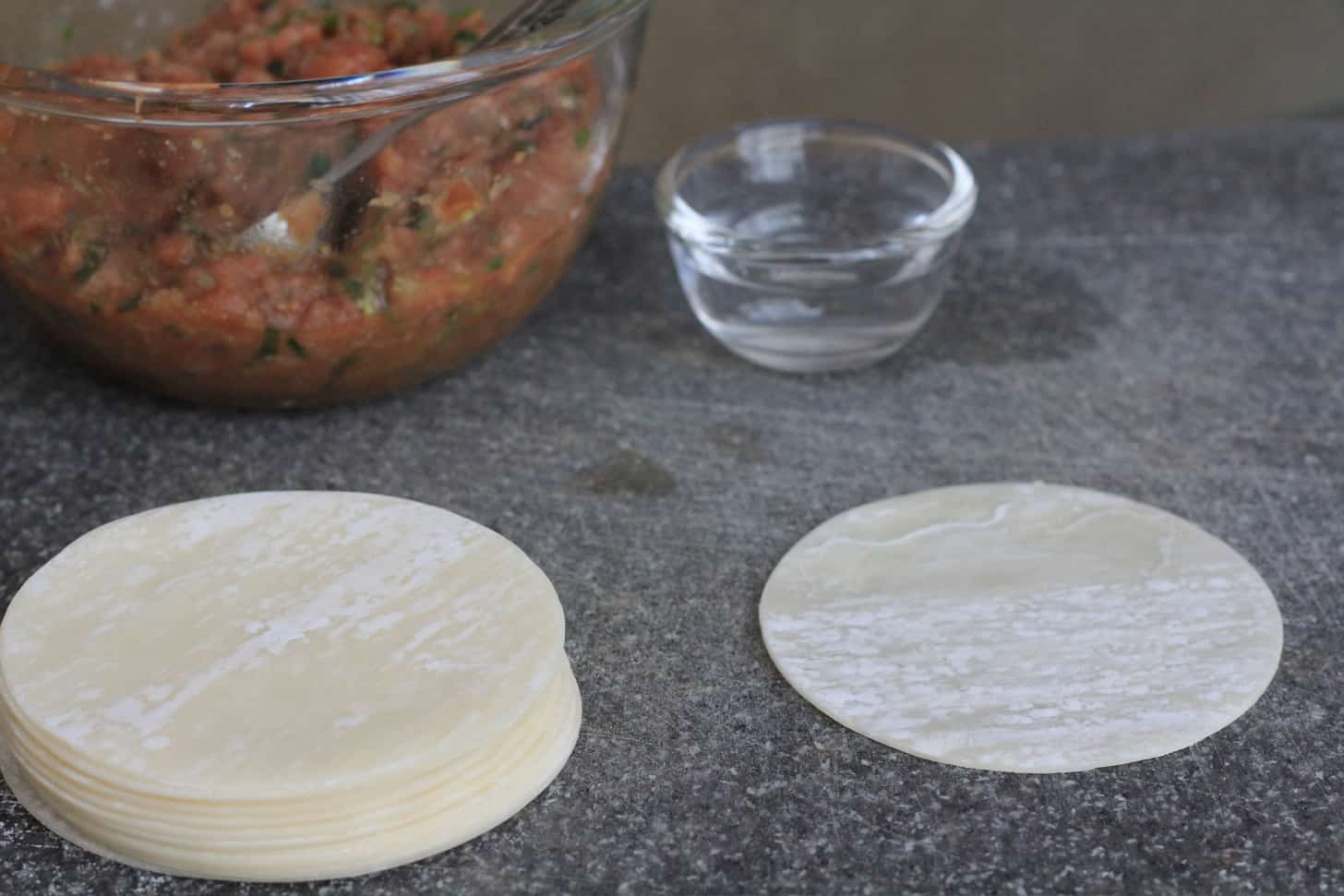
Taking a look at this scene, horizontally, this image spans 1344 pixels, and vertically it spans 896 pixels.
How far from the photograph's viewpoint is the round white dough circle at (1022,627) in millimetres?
981

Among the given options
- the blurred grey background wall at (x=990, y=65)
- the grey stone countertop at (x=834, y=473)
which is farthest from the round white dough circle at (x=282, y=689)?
the blurred grey background wall at (x=990, y=65)

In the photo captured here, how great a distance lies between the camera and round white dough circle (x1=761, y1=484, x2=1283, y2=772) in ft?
3.22

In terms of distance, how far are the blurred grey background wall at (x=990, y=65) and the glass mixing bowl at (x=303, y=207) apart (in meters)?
1.72

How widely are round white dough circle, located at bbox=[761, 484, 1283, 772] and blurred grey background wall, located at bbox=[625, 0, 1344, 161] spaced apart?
198 centimetres

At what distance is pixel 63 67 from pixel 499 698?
84cm

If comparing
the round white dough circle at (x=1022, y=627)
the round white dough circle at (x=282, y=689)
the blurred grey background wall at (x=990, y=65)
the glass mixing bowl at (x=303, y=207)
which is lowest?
the blurred grey background wall at (x=990, y=65)

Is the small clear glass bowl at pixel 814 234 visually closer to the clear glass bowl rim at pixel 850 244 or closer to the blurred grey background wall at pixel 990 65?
the clear glass bowl rim at pixel 850 244

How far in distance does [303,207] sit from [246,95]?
4.6 inches

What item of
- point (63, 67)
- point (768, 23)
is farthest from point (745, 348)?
point (768, 23)

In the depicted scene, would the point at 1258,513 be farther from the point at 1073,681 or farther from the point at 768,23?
the point at 768,23

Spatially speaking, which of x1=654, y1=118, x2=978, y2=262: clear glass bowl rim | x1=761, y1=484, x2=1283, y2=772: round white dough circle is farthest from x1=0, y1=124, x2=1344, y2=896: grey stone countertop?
x1=654, y1=118, x2=978, y2=262: clear glass bowl rim

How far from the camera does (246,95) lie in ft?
3.46

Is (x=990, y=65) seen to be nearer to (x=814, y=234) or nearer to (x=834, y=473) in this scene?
(x=814, y=234)

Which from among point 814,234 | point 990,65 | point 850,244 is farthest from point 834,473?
point 990,65
